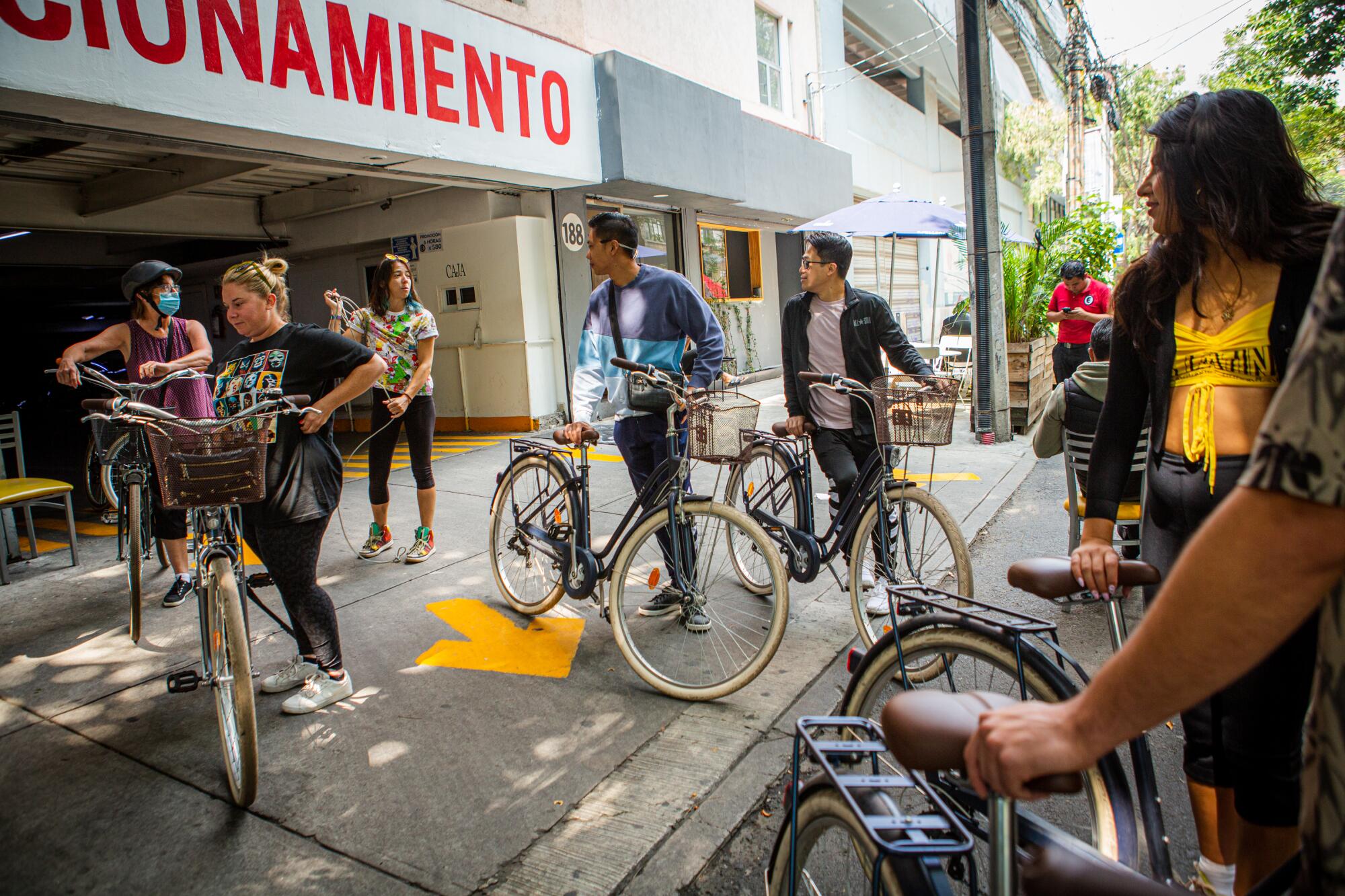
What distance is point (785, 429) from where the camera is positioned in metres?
4.50

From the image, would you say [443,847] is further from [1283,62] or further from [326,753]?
[1283,62]

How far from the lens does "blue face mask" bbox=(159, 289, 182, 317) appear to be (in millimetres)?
5094

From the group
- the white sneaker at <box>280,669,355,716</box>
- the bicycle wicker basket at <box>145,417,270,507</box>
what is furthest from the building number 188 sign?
the bicycle wicker basket at <box>145,417,270,507</box>

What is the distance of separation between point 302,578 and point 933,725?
2947mm

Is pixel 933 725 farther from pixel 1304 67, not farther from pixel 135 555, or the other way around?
pixel 1304 67

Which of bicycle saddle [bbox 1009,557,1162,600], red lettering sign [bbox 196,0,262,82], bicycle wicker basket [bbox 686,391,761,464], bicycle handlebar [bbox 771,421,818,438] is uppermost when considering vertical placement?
red lettering sign [bbox 196,0,262,82]

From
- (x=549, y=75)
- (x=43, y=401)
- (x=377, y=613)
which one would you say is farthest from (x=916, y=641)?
(x=43, y=401)

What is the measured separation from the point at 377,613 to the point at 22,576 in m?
2.80

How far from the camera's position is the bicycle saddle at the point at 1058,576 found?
1920 mm

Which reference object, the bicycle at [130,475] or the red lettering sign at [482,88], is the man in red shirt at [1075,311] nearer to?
the red lettering sign at [482,88]

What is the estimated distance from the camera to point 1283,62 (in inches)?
1053

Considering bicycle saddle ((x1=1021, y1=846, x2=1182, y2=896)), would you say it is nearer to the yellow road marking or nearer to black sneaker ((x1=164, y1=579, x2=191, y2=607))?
black sneaker ((x1=164, y1=579, x2=191, y2=607))

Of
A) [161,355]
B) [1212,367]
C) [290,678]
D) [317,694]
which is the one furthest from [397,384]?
[1212,367]

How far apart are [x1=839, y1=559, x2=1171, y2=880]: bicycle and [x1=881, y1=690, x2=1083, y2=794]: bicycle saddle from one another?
48cm
